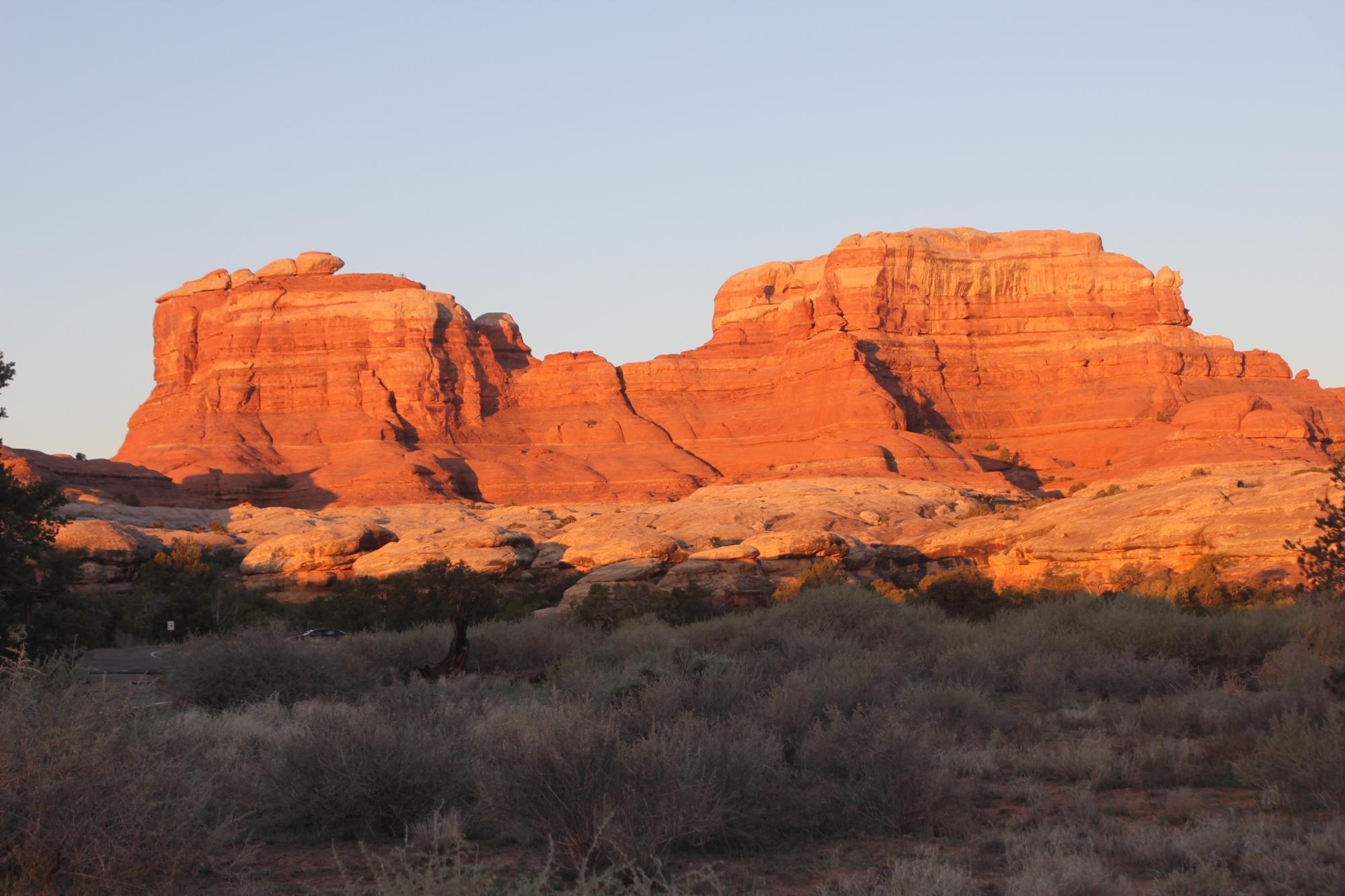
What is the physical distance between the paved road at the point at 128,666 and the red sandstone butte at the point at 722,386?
43.1 metres

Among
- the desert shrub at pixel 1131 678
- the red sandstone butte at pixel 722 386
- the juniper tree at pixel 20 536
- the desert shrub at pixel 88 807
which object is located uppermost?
the red sandstone butte at pixel 722 386

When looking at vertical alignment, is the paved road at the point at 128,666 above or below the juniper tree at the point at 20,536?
below

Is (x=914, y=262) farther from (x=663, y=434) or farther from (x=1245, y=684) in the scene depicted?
(x=1245, y=684)

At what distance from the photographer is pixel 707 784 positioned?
7930mm

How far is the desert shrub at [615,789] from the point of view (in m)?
7.50

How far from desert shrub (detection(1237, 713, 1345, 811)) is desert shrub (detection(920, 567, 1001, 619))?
16561mm

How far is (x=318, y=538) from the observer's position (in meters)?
43.3

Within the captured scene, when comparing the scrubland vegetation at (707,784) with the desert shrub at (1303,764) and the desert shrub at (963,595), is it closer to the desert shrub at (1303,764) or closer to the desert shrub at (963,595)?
the desert shrub at (1303,764)

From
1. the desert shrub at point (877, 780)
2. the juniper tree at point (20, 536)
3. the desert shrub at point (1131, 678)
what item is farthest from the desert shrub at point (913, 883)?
the juniper tree at point (20, 536)

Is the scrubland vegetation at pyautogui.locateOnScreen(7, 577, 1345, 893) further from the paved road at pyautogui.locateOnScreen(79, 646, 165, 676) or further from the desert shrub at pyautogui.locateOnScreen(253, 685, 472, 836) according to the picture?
the paved road at pyautogui.locateOnScreen(79, 646, 165, 676)

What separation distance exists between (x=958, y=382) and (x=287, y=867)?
82.3 metres

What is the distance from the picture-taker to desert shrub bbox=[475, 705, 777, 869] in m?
7.50

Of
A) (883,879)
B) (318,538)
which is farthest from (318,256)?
(883,879)

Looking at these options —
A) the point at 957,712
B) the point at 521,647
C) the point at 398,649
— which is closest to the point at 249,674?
the point at 398,649
